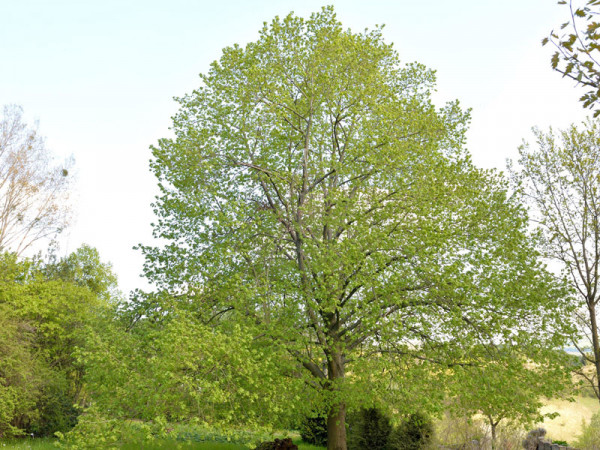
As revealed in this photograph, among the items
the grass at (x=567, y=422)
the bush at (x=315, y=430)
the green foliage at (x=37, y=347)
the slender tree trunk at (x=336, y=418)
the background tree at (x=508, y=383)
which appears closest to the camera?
the background tree at (x=508, y=383)

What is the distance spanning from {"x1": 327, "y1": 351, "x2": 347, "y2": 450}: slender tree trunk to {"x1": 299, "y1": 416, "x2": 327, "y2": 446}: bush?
610 centimetres

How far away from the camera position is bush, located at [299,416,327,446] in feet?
69.3

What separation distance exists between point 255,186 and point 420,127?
603cm

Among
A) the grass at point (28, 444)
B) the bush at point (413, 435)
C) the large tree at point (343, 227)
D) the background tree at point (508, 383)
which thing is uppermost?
the large tree at point (343, 227)

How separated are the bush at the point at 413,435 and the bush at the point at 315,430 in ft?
15.9

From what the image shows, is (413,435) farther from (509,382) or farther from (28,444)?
(28,444)

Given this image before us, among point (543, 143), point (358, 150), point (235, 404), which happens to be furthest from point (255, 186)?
point (543, 143)

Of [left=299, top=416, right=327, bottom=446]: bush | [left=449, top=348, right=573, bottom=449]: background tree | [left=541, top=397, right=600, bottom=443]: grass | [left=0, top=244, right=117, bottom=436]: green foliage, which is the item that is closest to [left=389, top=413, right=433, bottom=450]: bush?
[left=449, top=348, right=573, bottom=449]: background tree

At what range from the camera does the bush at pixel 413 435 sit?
647 inches

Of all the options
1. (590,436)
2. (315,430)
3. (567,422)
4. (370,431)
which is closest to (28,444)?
(315,430)

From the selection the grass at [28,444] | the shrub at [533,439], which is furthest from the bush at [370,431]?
the grass at [28,444]

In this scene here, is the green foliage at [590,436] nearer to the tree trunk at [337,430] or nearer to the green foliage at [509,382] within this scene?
the green foliage at [509,382]

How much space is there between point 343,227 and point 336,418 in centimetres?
596

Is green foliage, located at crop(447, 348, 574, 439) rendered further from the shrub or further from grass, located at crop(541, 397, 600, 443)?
grass, located at crop(541, 397, 600, 443)
